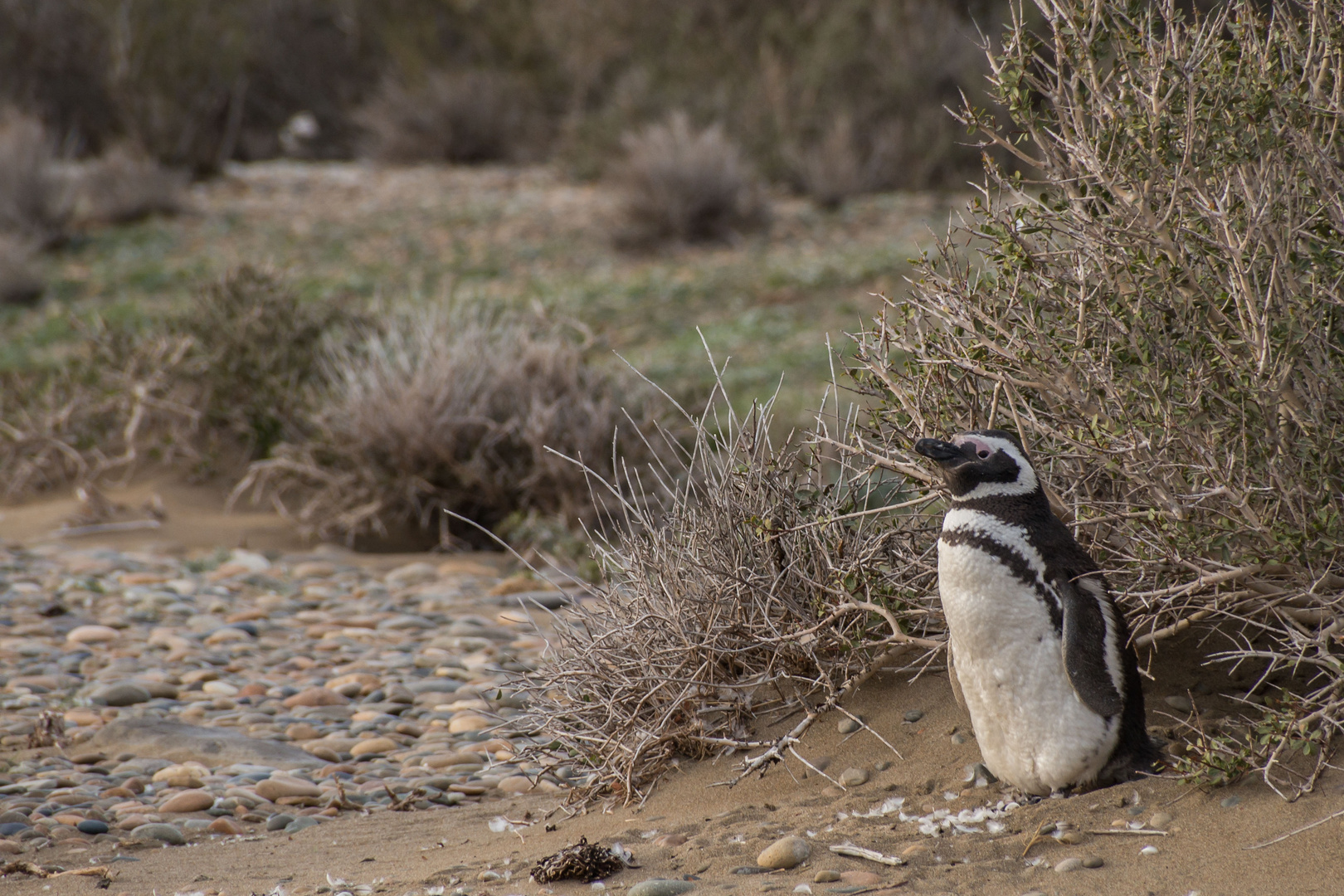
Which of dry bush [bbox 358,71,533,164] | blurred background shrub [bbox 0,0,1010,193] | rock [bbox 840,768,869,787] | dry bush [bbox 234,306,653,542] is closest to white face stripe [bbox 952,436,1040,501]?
rock [bbox 840,768,869,787]

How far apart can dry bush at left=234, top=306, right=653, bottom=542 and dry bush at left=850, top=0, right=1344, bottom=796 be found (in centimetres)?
365

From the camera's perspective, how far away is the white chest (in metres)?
2.78

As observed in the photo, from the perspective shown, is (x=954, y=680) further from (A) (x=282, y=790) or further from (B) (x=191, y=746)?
(B) (x=191, y=746)

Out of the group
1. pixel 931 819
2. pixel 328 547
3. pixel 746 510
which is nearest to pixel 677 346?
pixel 328 547

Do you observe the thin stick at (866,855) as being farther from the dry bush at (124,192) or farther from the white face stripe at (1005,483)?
the dry bush at (124,192)

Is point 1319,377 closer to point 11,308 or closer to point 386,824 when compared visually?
point 386,824

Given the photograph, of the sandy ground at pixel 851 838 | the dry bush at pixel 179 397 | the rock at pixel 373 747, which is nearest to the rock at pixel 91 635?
the rock at pixel 373 747

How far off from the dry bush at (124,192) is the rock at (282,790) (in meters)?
11.8

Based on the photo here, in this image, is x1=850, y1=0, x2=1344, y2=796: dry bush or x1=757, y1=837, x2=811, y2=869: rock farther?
x1=757, y1=837, x2=811, y2=869: rock

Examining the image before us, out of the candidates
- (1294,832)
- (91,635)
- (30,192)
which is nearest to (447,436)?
(91,635)

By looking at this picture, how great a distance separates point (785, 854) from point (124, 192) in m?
13.5

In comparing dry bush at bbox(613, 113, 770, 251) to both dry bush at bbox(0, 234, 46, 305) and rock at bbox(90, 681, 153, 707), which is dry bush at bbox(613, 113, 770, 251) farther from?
rock at bbox(90, 681, 153, 707)

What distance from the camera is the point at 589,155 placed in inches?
617

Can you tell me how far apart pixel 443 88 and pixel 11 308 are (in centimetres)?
811
